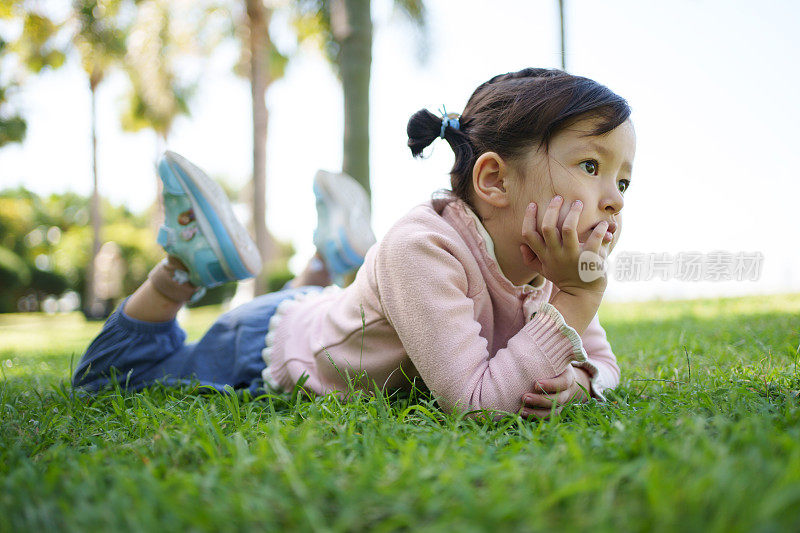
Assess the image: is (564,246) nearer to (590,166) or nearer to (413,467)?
(590,166)

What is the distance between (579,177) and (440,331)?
624 mm

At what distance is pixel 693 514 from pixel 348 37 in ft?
17.9

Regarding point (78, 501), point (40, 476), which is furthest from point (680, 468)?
point (40, 476)

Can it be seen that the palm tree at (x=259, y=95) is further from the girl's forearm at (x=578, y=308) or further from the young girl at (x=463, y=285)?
the girl's forearm at (x=578, y=308)

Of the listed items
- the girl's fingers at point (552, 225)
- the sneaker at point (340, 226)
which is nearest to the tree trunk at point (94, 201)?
the sneaker at point (340, 226)

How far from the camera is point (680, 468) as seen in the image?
878 millimetres

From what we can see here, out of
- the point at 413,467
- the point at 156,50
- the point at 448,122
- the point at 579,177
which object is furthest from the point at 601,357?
the point at 156,50

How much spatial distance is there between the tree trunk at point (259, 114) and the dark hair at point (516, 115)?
9.35m

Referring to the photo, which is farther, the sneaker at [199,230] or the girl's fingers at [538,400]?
the sneaker at [199,230]

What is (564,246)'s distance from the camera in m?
1.66

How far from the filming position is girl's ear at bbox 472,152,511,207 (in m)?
1.84

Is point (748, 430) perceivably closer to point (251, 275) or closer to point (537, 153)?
point (537, 153)

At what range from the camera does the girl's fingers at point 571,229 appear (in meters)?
1.64
